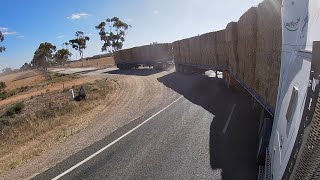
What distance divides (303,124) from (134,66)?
57.9 meters

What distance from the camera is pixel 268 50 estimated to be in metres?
9.55

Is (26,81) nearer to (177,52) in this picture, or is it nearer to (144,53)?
(144,53)

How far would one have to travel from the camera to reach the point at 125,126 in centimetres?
1476

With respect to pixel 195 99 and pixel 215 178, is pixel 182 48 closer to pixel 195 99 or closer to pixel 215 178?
pixel 195 99

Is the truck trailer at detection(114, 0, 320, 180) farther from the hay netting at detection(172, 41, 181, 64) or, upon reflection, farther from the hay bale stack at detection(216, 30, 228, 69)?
the hay netting at detection(172, 41, 181, 64)

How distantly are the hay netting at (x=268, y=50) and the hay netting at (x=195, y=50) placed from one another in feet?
59.6

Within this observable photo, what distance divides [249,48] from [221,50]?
9.68 metres

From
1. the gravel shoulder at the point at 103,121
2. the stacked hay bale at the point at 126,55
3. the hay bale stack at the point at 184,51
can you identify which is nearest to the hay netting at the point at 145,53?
the stacked hay bale at the point at 126,55

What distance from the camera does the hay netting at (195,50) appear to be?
30059 mm

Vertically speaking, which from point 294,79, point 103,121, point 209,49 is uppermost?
point 294,79

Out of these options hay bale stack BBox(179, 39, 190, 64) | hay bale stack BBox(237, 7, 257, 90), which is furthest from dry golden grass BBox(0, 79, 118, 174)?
hay bale stack BBox(179, 39, 190, 64)

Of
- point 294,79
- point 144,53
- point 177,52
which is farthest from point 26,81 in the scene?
point 294,79

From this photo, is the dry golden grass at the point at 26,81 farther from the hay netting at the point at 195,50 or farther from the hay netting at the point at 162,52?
the hay netting at the point at 195,50

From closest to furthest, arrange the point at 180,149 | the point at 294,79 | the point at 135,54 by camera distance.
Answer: the point at 294,79
the point at 180,149
the point at 135,54
